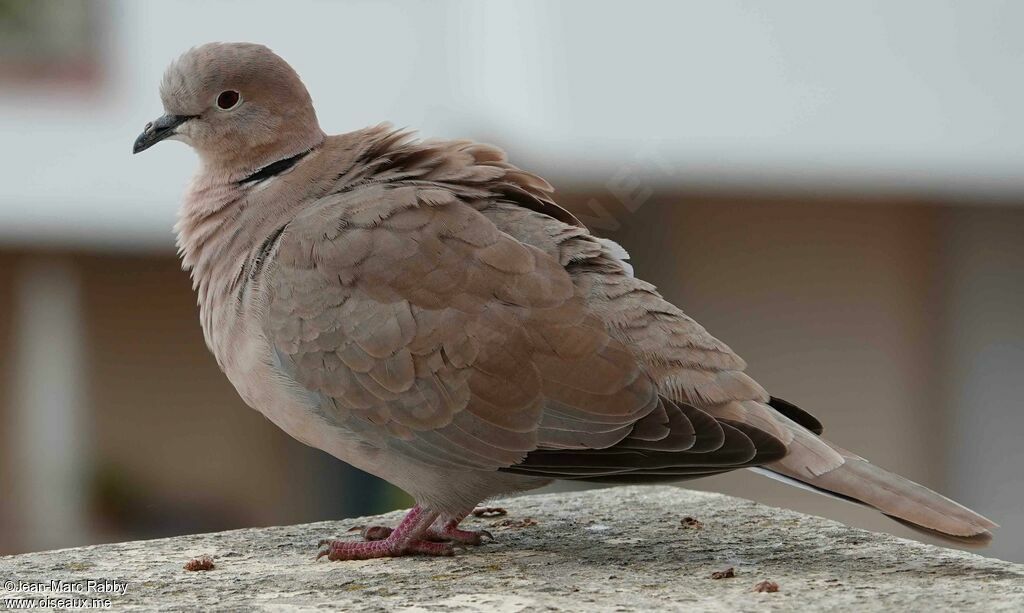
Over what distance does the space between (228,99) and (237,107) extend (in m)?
0.05

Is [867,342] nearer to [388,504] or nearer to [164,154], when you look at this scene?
[388,504]

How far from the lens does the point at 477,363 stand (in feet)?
12.6

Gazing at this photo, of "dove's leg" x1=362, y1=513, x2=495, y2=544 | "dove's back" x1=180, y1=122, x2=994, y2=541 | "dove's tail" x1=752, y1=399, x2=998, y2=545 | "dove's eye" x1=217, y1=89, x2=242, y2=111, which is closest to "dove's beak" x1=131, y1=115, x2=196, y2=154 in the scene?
"dove's eye" x1=217, y1=89, x2=242, y2=111

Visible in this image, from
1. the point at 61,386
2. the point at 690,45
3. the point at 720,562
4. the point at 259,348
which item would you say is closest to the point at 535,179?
the point at 259,348

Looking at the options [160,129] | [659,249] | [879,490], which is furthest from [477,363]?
[659,249]

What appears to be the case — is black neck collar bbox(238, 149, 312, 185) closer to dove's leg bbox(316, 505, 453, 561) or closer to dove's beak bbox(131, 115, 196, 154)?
dove's beak bbox(131, 115, 196, 154)

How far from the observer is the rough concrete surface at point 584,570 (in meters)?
3.36

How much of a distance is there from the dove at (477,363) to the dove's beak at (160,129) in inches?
27.4

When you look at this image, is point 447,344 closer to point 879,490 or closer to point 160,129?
point 879,490

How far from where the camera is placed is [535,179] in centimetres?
435

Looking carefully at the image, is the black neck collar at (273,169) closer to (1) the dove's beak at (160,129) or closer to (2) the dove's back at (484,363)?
(1) the dove's beak at (160,129)

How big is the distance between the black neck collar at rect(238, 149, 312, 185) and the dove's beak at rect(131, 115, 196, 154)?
0.33 meters

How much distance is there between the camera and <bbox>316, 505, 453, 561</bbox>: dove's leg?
398 cm

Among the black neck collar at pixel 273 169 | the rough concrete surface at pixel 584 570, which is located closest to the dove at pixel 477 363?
the rough concrete surface at pixel 584 570
